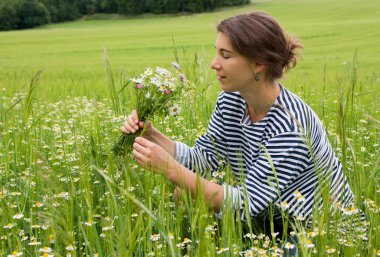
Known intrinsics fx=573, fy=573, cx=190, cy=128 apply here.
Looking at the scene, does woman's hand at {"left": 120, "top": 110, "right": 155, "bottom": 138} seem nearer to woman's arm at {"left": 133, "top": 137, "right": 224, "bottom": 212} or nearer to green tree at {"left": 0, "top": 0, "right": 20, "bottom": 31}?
woman's arm at {"left": 133, "top": 137, "right": 224, "bottom": 212}

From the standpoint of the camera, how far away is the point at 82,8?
222 feet

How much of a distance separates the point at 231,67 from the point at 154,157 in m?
0.56

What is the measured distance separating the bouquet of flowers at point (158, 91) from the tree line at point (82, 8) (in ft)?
186

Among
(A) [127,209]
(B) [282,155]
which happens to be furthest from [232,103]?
(A) [127,209]

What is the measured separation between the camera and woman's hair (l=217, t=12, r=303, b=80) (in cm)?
262

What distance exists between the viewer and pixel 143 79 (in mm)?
2607

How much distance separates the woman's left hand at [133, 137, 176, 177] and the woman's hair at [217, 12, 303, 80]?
1.96ft

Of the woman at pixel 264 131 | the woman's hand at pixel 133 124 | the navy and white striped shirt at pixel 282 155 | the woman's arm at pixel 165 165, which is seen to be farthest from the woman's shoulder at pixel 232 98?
the woman's arm at pixel 165 165

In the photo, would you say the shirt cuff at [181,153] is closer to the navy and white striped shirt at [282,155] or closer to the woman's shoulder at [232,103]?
the navy and white striped shirt at [282,155]

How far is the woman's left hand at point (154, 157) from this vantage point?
98.9 inches

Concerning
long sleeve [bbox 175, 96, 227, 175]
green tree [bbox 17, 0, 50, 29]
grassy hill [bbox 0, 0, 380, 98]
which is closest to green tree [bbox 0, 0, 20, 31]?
green tree [bbox 17, 0, 50, 29]

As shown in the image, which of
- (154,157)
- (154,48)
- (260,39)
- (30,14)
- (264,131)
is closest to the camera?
(154,157)

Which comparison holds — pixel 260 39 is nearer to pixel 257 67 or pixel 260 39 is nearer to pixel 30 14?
pixel 257 67

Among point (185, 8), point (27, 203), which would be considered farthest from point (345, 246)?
point (185, 8)
